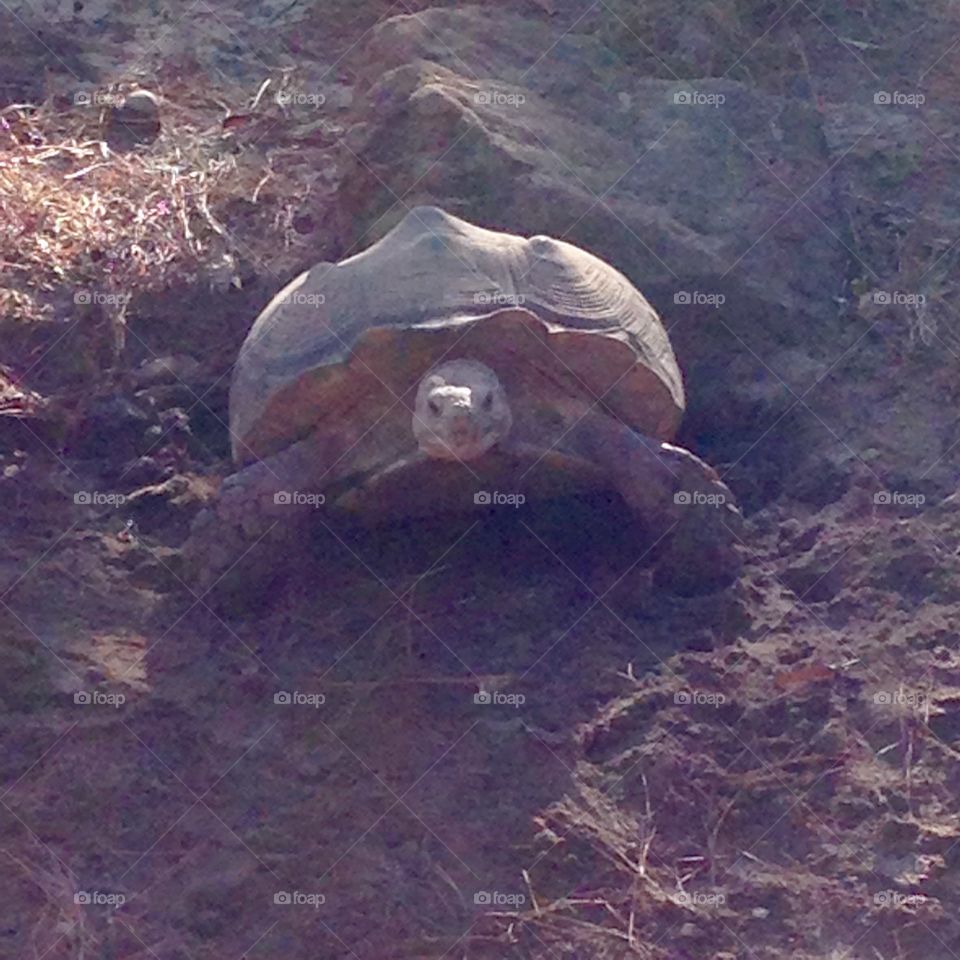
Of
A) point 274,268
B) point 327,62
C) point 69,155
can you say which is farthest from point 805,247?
point 69,155

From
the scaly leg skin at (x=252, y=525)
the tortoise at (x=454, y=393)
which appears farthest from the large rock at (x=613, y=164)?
the scaly leg skin at (x=252, y=525)

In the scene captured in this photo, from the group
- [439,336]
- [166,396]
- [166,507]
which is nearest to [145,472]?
[166,507]

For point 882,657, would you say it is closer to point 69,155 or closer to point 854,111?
point 854,111

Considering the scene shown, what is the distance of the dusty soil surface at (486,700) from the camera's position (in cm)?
342

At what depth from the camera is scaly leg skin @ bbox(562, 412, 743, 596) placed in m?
4.18

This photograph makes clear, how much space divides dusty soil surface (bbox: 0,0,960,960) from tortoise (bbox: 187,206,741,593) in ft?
0.38

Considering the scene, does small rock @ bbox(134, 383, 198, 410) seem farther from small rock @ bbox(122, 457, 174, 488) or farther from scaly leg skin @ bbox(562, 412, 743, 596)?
scaly leg skin @ bbox(562, 412, 743, 596)

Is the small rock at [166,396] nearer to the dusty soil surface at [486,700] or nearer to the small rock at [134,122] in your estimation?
the dusty soil surface at [486,700]

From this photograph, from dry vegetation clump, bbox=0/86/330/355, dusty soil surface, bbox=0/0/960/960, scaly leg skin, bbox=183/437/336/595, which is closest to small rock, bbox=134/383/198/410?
dusty soil surface, bbox=0/0/960/960

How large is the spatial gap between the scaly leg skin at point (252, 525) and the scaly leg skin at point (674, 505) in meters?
0.66

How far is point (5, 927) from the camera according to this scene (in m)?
3.40

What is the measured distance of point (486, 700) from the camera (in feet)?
12.6

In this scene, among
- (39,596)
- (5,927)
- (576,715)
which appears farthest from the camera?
(39,596)

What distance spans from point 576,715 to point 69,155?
9.58 feet
